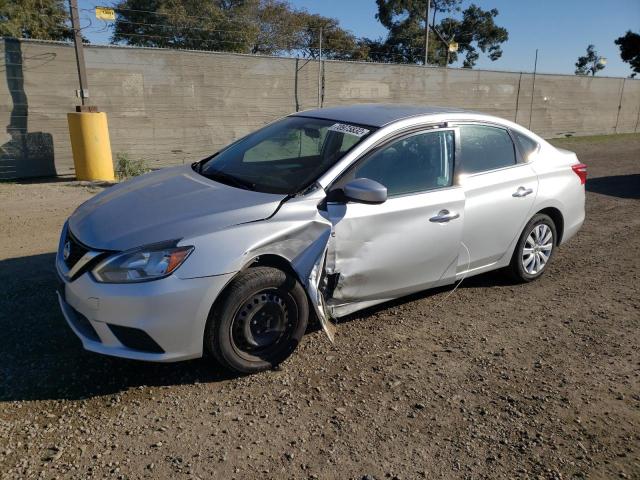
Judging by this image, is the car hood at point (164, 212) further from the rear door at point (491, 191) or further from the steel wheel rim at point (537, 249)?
the steel wheel rim at point (537, 249)

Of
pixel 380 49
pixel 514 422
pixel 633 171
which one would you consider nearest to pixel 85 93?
pixel 514 422

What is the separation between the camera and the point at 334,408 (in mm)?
3061

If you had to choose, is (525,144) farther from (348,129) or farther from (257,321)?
(257,321)

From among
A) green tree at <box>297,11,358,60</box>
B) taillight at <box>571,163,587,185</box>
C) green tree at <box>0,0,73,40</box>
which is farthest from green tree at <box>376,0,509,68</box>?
taillight at <box>571,163,587,185</box>

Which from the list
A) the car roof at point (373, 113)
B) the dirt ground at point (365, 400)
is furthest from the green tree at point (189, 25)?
the dirt ground at point (365, 400)

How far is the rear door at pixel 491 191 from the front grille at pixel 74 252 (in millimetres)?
2741

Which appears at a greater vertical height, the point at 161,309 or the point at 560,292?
the point at 161,309

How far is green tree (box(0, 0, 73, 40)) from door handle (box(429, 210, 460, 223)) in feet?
73.8

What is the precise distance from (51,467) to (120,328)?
29.4 inches

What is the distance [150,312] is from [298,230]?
3.30ft

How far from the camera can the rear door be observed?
4.23 m

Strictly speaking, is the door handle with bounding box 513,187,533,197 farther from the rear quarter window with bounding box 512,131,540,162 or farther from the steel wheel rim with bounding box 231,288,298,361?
the steel wheel rim with bounding box 231,288,298,361

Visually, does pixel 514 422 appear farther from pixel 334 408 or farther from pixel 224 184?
pixel 224 184

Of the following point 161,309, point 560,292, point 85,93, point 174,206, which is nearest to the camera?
point 161,309
